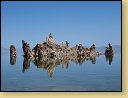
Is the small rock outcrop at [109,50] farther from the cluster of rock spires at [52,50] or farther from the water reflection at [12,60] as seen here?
the water reflection at [12,60]

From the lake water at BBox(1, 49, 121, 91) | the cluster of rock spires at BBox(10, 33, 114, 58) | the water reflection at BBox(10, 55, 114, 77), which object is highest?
the cluster of rock spires at BBox(10, 33, 114, 58)

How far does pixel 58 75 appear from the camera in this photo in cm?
382

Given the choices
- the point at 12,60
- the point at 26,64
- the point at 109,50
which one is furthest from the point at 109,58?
the point at 12,60

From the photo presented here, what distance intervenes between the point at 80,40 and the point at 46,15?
37 cm

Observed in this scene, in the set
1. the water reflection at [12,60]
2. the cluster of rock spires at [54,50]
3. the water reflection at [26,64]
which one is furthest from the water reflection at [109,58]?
the water reflection at [12,60]

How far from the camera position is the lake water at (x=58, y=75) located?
380 cm

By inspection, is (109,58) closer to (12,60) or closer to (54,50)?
(54,50)

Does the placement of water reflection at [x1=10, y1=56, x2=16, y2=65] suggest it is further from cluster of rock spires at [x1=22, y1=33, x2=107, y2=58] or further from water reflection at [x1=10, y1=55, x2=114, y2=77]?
cluster of rock spires at [x1=22, y1=33, x2=107, y2=58]

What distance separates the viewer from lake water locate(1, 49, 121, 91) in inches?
150

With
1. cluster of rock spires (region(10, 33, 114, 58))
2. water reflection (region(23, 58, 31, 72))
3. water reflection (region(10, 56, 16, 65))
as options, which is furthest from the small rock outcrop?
water reflection (region(10, 56, 16, 65))

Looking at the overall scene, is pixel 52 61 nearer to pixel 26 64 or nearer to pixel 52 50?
pixel 52 50

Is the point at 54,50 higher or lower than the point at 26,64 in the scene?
higher

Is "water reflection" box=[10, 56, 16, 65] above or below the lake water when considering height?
above

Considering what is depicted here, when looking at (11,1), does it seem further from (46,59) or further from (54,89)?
(54,89)
